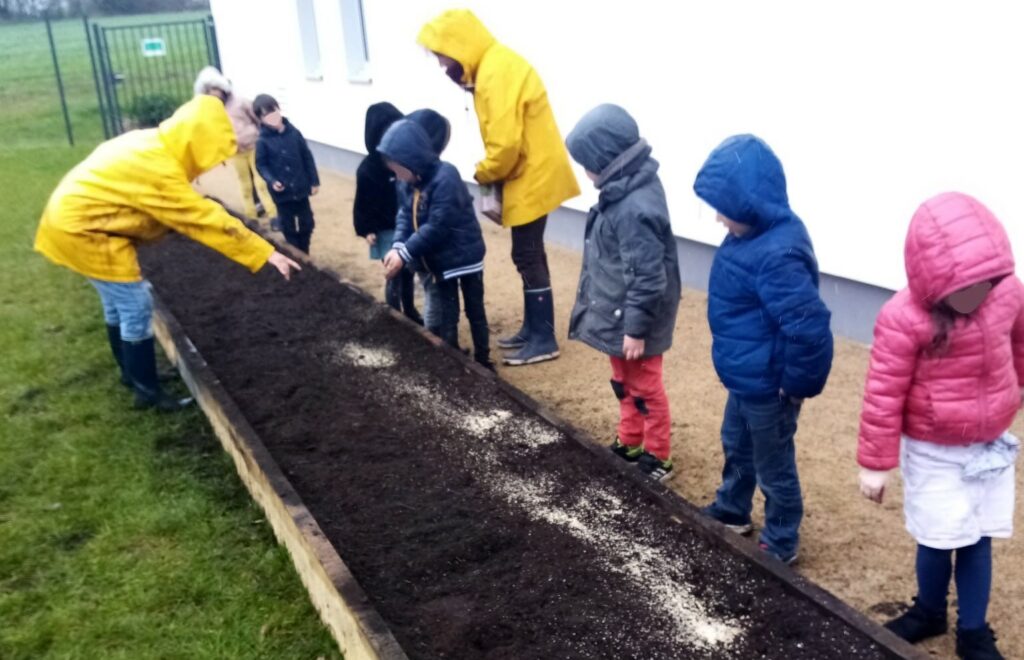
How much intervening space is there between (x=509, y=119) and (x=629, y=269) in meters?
1.87

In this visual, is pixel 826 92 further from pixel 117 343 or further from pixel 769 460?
pixel 117 343

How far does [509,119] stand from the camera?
521 centimetres

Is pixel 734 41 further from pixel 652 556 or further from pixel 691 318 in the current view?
pixel 652 556

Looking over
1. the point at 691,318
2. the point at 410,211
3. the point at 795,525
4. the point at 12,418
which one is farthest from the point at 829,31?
the point at 12,418

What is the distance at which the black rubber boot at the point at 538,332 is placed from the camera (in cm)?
570

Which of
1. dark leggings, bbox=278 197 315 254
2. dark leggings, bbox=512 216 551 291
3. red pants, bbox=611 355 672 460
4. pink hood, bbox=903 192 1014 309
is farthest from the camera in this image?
dark leggings, bbox=278 197 315 254

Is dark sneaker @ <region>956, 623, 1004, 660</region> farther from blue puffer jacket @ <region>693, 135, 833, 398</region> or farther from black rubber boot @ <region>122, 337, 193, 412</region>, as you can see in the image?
black rubber boot @ <region>122, 337, 193, 412</region>

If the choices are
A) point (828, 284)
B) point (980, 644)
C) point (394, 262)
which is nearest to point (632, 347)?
point (980, 644)

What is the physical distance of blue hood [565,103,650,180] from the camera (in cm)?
372

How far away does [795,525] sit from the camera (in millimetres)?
3326

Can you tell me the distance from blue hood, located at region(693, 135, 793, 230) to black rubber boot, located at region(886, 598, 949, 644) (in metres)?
1.35

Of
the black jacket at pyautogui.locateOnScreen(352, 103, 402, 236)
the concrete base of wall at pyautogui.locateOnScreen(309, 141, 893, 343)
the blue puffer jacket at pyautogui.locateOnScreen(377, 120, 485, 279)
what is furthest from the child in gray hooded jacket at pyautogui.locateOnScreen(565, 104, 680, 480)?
the black jacket at pyautogui.locateOnScreen(352, 103, 402, 236)

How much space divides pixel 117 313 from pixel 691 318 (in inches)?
146

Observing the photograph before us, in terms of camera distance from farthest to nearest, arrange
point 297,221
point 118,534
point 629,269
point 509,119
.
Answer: point 297,221
point 509,119
point 118,534
point 629,269
